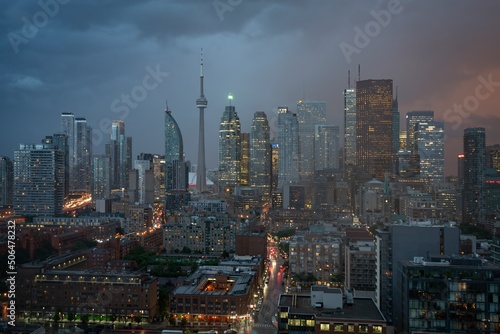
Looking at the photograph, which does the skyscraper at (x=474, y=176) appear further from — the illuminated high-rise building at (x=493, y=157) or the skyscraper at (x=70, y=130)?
the skyscraper at (x=70, y=130)

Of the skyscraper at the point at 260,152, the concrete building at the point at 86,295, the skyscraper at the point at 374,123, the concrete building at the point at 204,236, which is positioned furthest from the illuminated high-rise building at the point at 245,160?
the concrete building at the point at 86,295

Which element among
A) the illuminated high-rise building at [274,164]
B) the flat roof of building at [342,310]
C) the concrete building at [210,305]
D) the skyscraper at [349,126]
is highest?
the skyscraper at [349,126]

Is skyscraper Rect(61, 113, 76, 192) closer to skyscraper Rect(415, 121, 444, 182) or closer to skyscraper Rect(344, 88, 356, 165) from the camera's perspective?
skyscraper Rect(344, 88, 356, 165)

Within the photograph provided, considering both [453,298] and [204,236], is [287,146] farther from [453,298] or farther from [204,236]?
[453,298]

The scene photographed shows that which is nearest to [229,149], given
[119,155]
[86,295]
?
[119,155]

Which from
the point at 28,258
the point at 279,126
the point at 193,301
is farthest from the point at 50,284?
the point at 279,126

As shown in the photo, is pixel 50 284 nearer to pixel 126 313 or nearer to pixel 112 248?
pixel 126 313
